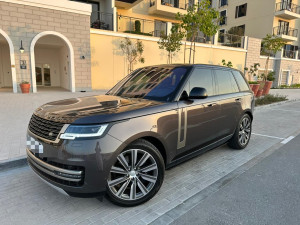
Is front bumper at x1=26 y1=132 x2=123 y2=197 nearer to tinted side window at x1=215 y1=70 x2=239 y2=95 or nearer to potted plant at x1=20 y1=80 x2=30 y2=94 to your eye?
tinted side window at x1=215 y1=70 x2=239 y2=95

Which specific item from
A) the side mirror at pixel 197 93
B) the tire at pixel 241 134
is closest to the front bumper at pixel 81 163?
the side mirror at pixel 197 93

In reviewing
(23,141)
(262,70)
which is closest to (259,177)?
(23,141)

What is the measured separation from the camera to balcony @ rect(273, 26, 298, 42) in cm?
2933

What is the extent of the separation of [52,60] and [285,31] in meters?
30.4

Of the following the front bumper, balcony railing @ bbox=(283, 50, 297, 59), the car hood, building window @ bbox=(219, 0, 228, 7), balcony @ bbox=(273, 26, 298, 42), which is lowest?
the front bumper

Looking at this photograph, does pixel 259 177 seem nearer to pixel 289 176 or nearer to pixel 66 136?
pixel 289 176

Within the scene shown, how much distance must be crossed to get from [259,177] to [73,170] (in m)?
3.00

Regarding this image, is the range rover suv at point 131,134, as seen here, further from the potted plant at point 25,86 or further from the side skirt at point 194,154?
the potted plant at point 25,86

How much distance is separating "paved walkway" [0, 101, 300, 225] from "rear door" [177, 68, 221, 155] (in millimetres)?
521

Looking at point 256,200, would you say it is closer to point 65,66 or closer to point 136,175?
point 136,175

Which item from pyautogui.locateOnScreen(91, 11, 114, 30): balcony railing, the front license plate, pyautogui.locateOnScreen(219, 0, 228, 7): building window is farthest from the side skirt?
pyautogui.locateOnScreen(219, 0, 228, 7): building window

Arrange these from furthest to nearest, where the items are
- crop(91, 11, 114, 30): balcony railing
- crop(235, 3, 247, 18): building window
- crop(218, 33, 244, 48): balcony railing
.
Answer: crop(235, 3, 247, 18): building window < crop(218, 33, 244, 48): balcony railing < crop(91, 11, 114, 30): balcony railing

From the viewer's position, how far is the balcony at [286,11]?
92.3 feet

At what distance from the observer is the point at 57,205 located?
110 inches
